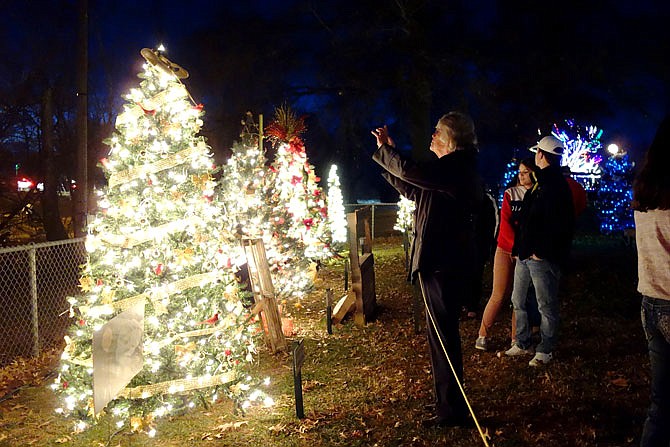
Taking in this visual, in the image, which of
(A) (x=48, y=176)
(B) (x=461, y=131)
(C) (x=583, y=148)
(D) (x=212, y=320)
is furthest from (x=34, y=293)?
(C) (x=583, y=148)

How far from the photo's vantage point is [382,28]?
62.3ft

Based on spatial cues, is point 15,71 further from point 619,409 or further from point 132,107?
point 619,409

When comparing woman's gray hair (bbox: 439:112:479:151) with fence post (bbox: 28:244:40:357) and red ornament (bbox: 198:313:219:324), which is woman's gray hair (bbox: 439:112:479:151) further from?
fence post (bbox: 28:244:40:357)

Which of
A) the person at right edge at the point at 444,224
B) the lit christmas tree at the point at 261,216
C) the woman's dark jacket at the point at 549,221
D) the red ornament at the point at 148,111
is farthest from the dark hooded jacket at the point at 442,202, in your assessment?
the lit christmas tree at the point at 261,216

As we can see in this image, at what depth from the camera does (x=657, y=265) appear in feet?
10.0

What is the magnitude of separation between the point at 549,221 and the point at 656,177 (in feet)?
7.30

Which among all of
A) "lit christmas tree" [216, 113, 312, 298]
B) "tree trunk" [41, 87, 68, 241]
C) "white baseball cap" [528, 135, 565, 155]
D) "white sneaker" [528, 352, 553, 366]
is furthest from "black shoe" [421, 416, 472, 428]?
"tree trunk" [41, 87, 68, 241]

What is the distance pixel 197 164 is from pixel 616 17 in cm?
1703

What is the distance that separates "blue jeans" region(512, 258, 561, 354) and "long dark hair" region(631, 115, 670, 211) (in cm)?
224

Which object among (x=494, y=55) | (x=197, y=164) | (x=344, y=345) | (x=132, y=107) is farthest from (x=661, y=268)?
(x=494, y=55)

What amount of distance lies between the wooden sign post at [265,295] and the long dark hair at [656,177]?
445 centimetres

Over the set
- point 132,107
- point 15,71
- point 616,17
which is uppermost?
point 616,17

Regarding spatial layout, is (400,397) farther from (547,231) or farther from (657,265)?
(657,265)

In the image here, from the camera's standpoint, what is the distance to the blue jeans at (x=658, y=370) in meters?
3.04
